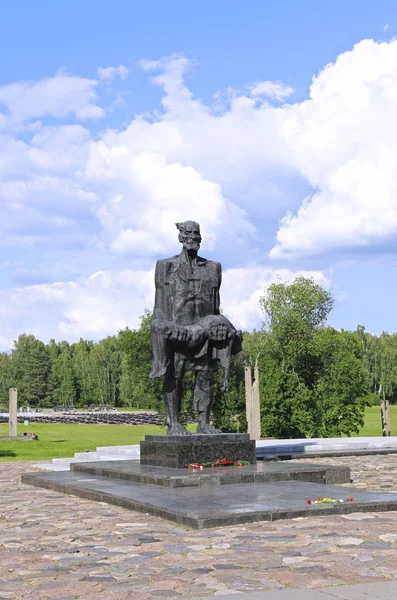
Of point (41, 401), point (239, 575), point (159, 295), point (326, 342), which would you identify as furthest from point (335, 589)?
point (41, 401)

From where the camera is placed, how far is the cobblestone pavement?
17.4 ft

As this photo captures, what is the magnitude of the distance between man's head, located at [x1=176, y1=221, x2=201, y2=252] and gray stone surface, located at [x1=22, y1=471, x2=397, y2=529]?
13.4 ft

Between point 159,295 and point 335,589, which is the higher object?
point 159,295

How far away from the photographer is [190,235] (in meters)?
13.0

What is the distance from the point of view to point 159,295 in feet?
42.9

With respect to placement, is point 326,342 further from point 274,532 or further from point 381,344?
point 381,344

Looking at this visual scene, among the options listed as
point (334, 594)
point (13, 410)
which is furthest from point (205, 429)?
point (13, 410)

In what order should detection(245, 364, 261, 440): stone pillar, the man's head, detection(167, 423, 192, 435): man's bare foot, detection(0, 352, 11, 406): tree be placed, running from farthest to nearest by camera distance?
detection(0, 352, 11, 406): tree, detection(245, 364, 261, 440): stone pillar, the man's head, detection(167, 423, 192, 435): man's bare foot

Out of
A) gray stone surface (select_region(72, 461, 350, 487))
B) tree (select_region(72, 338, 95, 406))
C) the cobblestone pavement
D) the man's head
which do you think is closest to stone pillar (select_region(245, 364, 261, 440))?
gray stone surface (select_region(72, 461, 350, 487))

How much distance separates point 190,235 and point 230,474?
167 inches

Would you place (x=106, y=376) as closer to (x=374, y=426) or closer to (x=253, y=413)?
(x=374, y=426)

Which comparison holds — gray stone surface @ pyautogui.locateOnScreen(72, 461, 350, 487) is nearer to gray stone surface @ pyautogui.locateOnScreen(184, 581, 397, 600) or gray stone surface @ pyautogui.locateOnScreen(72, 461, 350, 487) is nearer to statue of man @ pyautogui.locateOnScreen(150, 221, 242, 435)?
statue of man @ pyautogui.locateOnScreen(150, 221, 242, 435)

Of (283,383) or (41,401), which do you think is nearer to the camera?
(283,383)

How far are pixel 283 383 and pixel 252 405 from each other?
13777mm
